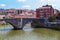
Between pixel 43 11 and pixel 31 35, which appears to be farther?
pixel 43 11

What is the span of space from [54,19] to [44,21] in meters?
0.55

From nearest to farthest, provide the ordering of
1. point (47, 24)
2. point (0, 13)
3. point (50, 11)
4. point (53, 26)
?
point (53, 26)
point (47, 24)
point (0, 13)
point (50, 11)

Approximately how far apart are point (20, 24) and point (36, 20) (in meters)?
1.00

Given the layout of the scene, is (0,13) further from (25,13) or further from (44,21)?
(44,21)

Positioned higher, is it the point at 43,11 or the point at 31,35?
the point at 43,11

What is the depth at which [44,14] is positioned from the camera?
10.2 meters

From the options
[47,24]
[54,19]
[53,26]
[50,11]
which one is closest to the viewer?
[53,26]

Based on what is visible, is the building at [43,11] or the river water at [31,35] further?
the building at [43,11]

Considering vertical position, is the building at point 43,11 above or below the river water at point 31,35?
above

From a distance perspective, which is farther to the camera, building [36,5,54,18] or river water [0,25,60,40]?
building [36,5,54,18]

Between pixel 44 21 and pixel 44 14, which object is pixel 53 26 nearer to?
pixel 44 21

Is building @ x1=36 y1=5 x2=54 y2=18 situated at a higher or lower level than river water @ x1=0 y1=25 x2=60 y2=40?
higher

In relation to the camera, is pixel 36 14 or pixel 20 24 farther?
pixel 36 14

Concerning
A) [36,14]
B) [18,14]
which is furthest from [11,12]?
[36,14]
